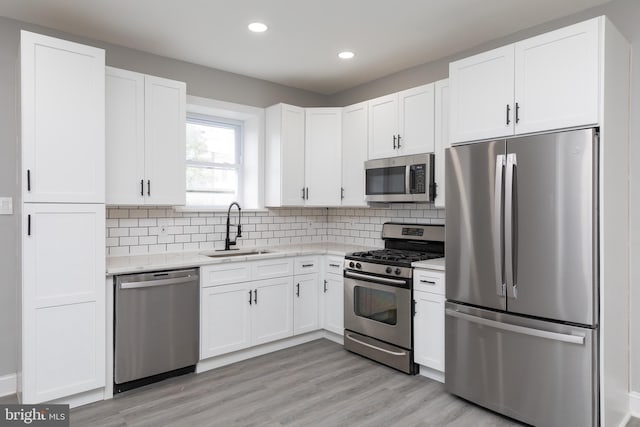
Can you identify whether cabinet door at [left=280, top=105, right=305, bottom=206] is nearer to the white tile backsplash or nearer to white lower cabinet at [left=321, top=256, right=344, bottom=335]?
the white tile backsplash

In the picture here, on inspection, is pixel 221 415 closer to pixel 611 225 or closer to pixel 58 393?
pixel 58 393

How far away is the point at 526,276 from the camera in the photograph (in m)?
2.44

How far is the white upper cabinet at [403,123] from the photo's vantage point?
346 cm

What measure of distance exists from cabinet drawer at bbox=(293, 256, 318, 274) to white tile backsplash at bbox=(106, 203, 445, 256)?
0.66 m

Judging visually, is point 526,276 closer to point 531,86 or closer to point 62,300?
point 531,86

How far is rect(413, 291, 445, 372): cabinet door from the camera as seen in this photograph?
305cm

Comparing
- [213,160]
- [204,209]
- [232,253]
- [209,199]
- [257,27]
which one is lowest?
[232,253]

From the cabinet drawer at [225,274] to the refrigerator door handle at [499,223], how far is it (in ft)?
6.76

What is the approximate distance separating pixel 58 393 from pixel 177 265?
3.62 ft

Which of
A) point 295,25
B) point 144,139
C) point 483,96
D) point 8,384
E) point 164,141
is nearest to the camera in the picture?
point 483,96

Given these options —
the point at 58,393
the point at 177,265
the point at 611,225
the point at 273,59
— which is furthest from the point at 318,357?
the point at 273,59

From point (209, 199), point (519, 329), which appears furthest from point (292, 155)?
point (519, 329)

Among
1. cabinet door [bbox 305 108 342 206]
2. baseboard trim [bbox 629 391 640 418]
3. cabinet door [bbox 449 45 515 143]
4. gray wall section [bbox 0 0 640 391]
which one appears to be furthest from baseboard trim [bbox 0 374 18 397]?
baseboard trim [bbox 629 391 640 418]

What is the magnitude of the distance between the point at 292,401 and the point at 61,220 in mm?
1999
